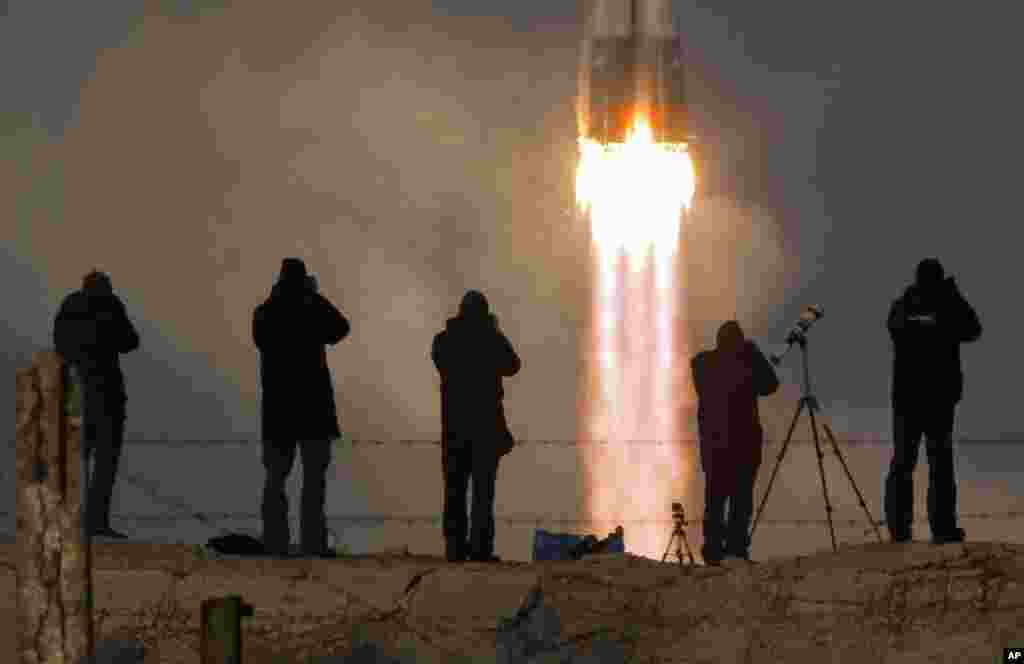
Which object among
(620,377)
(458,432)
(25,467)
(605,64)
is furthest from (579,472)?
(25,467)

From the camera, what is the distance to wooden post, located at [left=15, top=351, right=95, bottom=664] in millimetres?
29484

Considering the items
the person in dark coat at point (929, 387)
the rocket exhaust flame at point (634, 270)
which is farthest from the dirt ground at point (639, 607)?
the rocket exhaust flame at point (634, 270)

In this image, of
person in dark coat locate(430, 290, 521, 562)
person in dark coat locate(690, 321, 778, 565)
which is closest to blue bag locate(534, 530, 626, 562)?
person in dark coat locate(690, 321, 778, 565)

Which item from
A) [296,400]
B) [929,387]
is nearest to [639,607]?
[929,387]

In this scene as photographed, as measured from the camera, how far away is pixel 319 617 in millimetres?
36625

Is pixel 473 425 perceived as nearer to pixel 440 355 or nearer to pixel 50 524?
pixel 440 355

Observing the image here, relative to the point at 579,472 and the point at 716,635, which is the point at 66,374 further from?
the point at 579,472

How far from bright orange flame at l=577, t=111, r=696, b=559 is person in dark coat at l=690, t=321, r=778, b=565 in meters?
29.0

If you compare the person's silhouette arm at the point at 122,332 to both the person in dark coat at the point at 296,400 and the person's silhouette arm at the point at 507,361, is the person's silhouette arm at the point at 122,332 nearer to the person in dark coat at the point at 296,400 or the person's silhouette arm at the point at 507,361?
the person in dark coat at the point at 296,400

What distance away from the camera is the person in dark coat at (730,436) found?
3819 cm

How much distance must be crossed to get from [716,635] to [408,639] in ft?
8.18

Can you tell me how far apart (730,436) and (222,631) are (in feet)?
30.6

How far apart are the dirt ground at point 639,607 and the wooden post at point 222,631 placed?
6.36 meters

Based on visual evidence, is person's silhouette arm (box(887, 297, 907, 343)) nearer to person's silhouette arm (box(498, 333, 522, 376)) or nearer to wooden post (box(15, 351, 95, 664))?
person's silhouette arm (box(498, 333, 522, 376))
